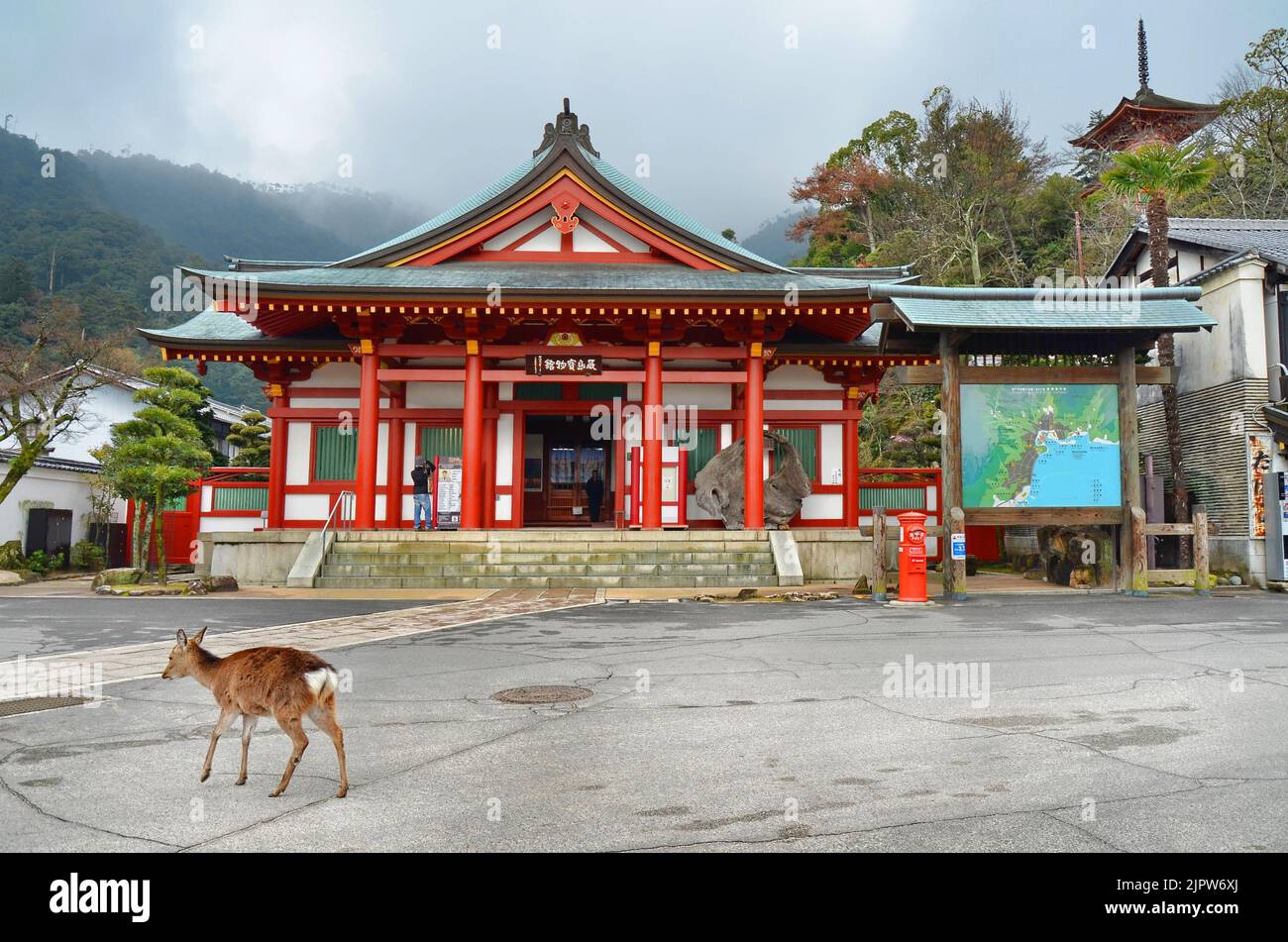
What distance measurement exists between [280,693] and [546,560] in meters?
11.6

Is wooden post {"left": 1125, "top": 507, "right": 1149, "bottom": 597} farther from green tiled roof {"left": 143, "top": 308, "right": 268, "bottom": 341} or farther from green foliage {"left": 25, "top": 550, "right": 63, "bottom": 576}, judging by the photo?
green foliage {"left": 25, "top": 550, "right": 63, "bottom": 576}

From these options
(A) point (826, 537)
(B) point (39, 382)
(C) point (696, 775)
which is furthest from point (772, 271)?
(B) point (39, 382)

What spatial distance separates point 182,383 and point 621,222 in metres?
11.1

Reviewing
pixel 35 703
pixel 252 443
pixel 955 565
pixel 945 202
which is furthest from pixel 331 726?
pixel 945 202

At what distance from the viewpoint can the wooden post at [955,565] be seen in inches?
504

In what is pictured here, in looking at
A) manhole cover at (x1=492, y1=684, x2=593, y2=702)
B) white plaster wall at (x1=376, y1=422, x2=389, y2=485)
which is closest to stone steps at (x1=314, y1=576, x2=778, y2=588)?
white plaster wall at (x1=376, y1=422, x2=389, y2=485)

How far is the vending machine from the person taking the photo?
574 inches

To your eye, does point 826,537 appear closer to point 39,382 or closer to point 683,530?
point 683,530

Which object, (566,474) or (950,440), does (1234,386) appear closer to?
(950,440)

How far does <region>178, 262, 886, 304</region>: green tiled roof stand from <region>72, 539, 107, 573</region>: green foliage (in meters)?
10.7

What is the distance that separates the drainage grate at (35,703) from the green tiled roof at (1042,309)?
462 inches

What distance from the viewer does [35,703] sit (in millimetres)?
5902

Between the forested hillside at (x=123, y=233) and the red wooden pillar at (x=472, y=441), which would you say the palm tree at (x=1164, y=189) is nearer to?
the red wooden pillar at (x=472, y=441)

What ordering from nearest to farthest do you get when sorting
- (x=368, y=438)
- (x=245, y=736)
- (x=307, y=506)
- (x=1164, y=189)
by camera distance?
(x=245, y=736) < (x=1164, y=189) < (x=368, y=438) < (x=307, y=506)
